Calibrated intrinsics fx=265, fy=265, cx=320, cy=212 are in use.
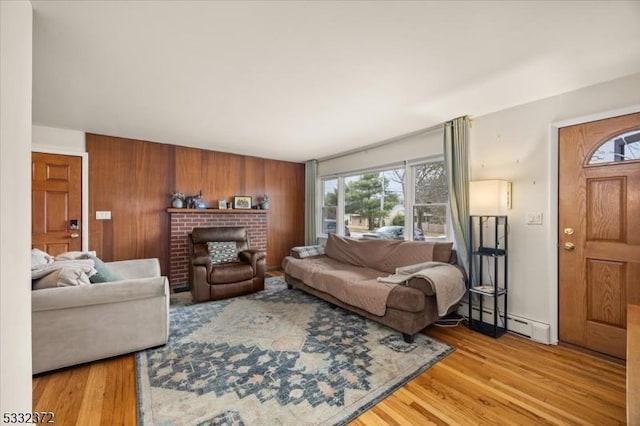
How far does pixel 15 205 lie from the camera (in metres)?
1.14

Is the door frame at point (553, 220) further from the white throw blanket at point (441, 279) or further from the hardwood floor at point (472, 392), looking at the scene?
the white throw blanket at point (441, 279)

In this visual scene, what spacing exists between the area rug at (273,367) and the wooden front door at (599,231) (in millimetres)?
1245

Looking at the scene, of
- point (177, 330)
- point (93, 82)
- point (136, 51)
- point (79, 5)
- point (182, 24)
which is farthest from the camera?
point (177, 330)

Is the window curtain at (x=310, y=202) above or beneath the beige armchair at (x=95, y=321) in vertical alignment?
above

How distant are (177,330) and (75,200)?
2470mm

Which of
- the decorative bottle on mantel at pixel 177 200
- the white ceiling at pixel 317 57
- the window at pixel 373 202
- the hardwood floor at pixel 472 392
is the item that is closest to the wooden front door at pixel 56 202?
the white ceiling at pixel 317 57

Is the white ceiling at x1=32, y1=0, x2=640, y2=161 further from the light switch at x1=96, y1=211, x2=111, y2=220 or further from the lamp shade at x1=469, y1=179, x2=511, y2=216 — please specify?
the light switch at x1=96, y1=211, x2=111, y2=220

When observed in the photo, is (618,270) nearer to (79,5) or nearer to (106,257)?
(79,5)

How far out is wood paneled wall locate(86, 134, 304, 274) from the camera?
3.75 meters

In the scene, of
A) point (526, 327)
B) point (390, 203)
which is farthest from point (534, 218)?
point (390, 203)

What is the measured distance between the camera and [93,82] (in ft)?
7.37

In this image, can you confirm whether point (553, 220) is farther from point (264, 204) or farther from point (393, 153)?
point (264, 204)

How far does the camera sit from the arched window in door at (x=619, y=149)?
2.10 m

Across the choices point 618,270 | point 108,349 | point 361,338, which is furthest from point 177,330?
point 618,270
